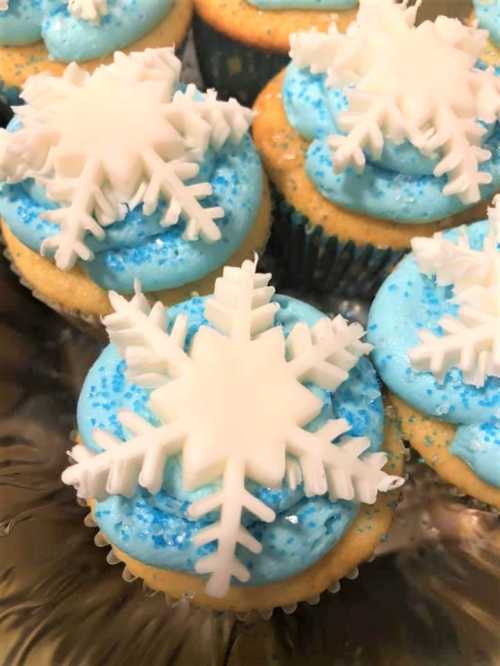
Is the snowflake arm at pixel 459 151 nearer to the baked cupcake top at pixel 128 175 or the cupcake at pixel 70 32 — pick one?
the baked cupcake top at pixel 128 175

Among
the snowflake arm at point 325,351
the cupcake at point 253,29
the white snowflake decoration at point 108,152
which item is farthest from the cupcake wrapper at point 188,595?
the cupcake at point 253,29

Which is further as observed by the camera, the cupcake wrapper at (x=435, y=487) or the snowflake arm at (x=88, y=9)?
the snowflake arm at (x=88, y=9)

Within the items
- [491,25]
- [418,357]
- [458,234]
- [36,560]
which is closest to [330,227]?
[458,234]

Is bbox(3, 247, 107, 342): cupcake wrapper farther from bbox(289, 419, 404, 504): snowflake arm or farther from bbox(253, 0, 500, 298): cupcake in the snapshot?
bbox(289, 419, 404, 504): snowflake arm

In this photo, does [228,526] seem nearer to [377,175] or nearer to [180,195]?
[180,195]

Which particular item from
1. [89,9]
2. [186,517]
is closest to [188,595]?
[186,517]

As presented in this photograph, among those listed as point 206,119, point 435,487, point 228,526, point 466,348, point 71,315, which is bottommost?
point 435,487
